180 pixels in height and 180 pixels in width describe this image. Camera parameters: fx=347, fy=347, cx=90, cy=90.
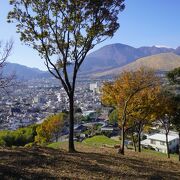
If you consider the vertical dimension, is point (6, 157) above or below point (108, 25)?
below

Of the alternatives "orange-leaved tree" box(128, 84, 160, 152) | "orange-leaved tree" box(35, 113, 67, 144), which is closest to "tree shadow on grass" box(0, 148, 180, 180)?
"orange-leaved tree" box(128, 84, 160, 152)

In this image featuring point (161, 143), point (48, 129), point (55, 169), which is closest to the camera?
point (55, 169)

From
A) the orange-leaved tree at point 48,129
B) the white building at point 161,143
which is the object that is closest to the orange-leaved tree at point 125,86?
the orange-leaved tree at point 48,129

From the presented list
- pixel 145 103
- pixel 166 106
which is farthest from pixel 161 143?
pixel 145 103

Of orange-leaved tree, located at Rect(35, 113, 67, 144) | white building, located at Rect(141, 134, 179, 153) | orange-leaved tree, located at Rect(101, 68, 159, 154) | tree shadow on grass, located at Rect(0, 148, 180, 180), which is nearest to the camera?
tree shadow on grass, located at Rect(0, 148, 180, 180)

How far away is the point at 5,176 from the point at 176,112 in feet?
82.7

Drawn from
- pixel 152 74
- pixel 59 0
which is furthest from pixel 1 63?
pixel 152 74

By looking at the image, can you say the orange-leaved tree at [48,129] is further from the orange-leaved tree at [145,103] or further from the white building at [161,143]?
the orange-leaved tree at [145,103]

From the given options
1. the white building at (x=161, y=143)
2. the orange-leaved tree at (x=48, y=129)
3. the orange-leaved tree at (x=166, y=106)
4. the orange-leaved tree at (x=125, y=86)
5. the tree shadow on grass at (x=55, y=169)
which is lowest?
the white building at (x=161, y=143)

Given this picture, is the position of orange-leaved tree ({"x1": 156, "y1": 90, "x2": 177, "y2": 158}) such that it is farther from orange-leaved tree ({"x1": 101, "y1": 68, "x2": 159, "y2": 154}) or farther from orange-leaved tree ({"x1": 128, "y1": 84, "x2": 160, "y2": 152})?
orange-leaved tree ({"x1": 101, "y1": 68, "x2": 159, "y2": 154})

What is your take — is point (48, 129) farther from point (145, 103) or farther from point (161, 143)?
point (145, 103)

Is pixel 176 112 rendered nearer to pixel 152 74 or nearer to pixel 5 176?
pixel 152 74

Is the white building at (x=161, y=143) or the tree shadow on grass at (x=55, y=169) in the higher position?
the tree shadow on grass at (x=55, y=169)

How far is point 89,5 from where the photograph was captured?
59.5 feet
